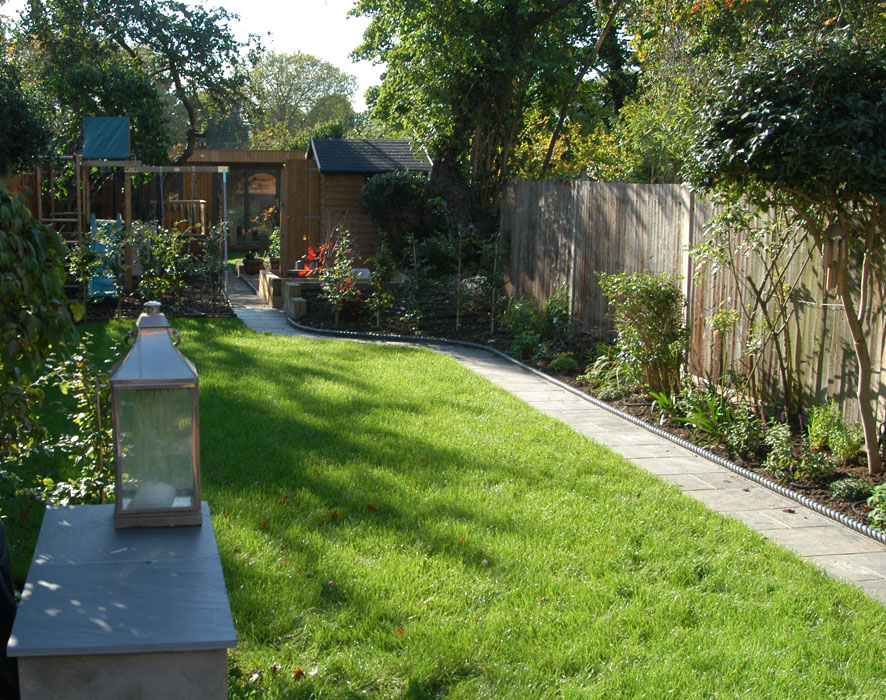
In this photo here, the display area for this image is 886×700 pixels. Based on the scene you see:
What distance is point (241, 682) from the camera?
3.18m

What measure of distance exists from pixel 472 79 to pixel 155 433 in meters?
12.0

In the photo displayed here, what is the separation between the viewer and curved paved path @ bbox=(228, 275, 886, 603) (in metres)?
4.52

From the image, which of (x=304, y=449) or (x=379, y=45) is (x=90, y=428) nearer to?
(x=304, y=449)

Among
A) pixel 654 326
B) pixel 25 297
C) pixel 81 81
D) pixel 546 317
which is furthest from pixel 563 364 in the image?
pixel 81 81

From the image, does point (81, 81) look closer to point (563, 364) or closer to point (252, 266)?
point (252, 266)

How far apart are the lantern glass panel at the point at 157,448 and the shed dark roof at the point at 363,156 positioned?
1607 cm

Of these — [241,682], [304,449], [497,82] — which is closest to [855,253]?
[304,449]

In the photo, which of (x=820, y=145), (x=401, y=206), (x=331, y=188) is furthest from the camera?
(x=331, y=188)

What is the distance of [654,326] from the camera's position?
7.62 m

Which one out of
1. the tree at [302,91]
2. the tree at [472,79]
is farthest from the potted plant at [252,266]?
the tree at [302,91]

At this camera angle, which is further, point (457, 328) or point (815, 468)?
point (457, 328)

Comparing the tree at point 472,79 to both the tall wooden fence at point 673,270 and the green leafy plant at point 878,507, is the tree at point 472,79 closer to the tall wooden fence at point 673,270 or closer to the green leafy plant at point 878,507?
the tall wooden fence at point 673,270

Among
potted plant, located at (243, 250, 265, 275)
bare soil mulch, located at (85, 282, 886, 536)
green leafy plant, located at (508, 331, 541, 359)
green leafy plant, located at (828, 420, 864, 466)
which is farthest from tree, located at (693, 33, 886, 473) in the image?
potted plant, located at (243, 250, 265, 275)

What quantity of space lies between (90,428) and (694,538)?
3.22m
